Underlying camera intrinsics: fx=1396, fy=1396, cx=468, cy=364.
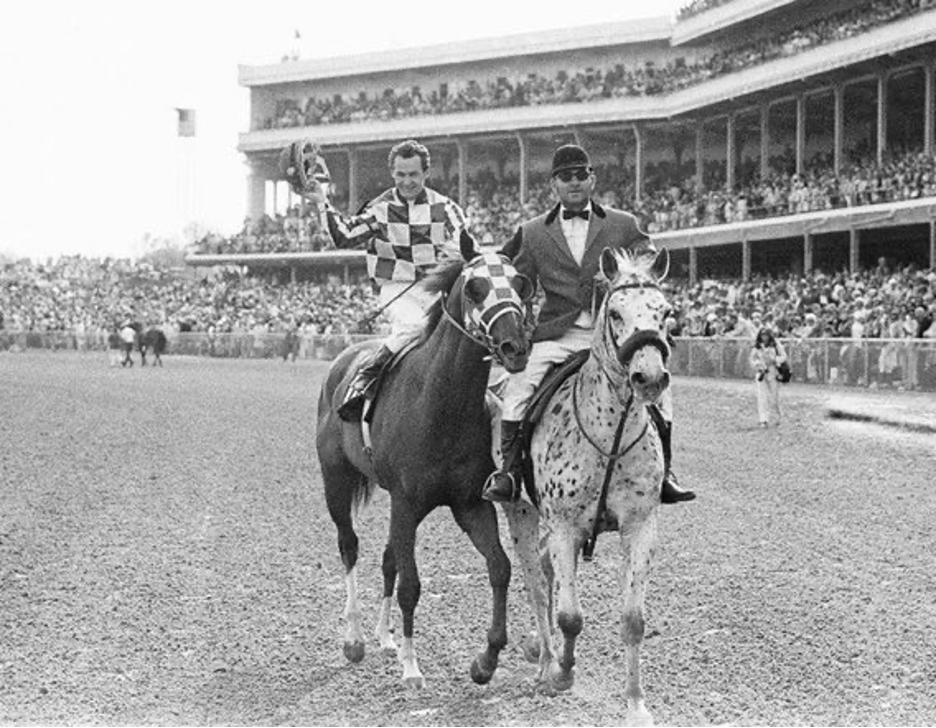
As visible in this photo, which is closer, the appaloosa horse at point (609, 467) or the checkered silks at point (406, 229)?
the appaloosa horse at point (609, 467)

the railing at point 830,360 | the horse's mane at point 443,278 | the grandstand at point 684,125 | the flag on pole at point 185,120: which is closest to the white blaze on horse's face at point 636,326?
the horse's mane at point 443,278

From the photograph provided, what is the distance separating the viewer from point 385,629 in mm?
6301

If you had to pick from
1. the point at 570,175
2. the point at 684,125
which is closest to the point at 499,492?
the point at 570,175

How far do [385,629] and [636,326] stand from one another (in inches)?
87.0

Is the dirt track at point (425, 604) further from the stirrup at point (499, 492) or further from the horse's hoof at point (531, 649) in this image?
the stirrup at point (499, 492)

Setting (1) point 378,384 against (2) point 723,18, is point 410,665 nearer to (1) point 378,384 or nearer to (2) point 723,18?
(1) point 378,384

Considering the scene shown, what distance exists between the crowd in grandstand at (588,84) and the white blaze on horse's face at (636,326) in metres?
27.7

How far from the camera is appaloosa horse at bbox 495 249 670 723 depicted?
4.96 meters

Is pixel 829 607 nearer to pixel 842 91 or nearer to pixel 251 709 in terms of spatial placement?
pixel 251 709

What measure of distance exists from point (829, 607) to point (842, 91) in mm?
31052

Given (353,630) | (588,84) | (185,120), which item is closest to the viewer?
(353,630)

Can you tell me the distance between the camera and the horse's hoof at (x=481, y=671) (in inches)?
209

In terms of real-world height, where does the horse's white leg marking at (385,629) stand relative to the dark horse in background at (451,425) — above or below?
below

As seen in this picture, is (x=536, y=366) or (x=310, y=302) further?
(x=310, y=302)
